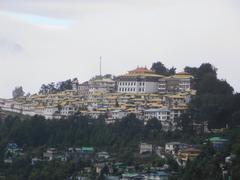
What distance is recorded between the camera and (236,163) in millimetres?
31891

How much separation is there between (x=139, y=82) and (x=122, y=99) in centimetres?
166

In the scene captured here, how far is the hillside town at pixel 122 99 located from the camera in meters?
46.6

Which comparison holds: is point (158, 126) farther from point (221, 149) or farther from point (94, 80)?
point (94, 80)

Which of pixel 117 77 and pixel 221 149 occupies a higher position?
pixel 117 77

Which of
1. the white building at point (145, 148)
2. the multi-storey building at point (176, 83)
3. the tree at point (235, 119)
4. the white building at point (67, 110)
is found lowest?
the white building at point (145, 148)

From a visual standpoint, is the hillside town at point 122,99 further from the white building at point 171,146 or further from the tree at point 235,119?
the tree at point 235,119

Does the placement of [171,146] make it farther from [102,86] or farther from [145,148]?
[102,86]

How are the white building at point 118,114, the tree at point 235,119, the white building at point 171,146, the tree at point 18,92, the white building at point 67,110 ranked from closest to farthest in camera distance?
the white building at point 171,146 → the tree at point 235,119 → the white building at point 118,114 → the white building at point 67,110 → the tree at point 18,92

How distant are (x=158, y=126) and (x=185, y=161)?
16.4 feet

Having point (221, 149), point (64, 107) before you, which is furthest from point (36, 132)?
point (221, 149)

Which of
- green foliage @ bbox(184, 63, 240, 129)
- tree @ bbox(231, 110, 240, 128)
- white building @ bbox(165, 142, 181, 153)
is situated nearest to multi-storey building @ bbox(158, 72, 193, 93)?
A: green foliage @ bbox(184, 63, 240, 129)

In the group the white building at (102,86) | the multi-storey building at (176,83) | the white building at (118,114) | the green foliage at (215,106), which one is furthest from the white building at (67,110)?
the green foliage at (215,106)

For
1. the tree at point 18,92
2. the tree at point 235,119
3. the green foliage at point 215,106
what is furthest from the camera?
the tree at point 18,92

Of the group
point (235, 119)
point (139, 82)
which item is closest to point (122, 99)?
point (139, 82)
